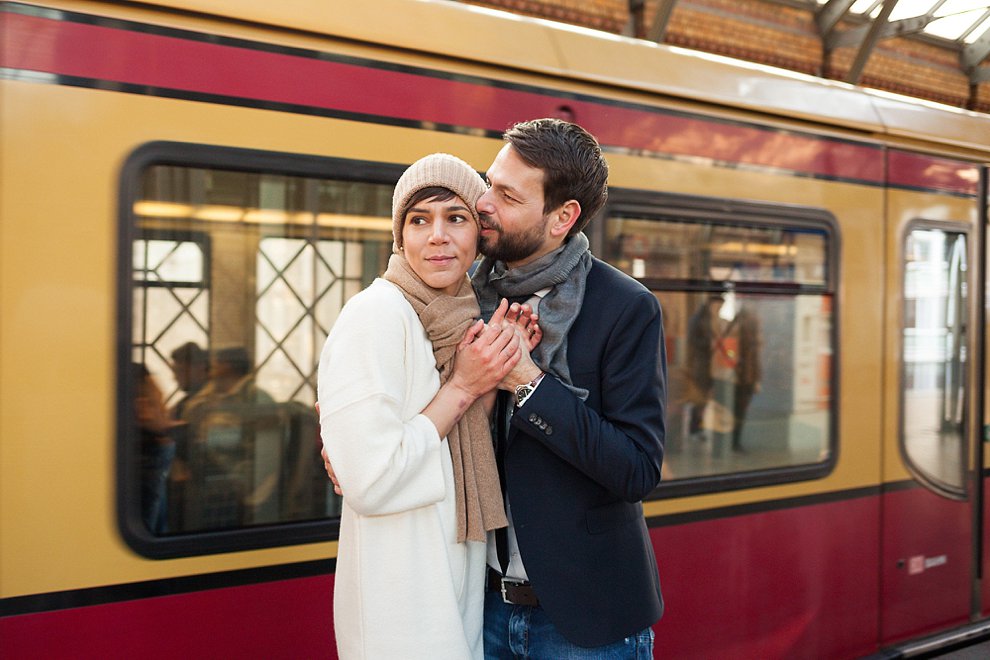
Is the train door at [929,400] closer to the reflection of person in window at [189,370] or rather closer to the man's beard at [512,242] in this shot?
the man's beard at [512,242]

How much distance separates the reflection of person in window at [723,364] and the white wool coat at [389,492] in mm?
1908

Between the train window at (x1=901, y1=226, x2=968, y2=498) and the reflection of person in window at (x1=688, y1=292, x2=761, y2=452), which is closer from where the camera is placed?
the reflection of person in window at (x1=688, y1=292, x2=761, y2=452)

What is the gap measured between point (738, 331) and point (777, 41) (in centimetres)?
451

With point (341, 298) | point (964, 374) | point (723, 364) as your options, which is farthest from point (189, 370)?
point (964, 374)

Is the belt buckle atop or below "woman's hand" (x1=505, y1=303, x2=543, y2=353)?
below

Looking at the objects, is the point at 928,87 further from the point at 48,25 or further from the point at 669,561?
the point at 48,25

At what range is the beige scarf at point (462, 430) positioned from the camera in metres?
1.65

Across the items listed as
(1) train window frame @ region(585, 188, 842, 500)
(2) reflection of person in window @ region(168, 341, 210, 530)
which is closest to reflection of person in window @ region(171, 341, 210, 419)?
(2) reflection of person in window @ region(168, 341, 210, 530)

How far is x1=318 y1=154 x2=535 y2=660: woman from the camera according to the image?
150 centimetres

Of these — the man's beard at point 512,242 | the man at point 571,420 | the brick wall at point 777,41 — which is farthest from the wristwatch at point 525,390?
the brick wall at point 777,41

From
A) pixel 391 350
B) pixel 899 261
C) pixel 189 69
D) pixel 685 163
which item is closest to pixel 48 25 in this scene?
pixel 189 69

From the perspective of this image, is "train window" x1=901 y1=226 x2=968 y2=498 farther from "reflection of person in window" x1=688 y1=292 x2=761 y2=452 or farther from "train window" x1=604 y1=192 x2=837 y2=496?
"reflection of person in window" x1=688 y1=292 x2=761 y2=452

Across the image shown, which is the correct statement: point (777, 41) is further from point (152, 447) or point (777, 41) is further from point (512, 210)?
point (152, 447)

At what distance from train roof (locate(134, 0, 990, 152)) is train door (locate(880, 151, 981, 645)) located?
260mm
